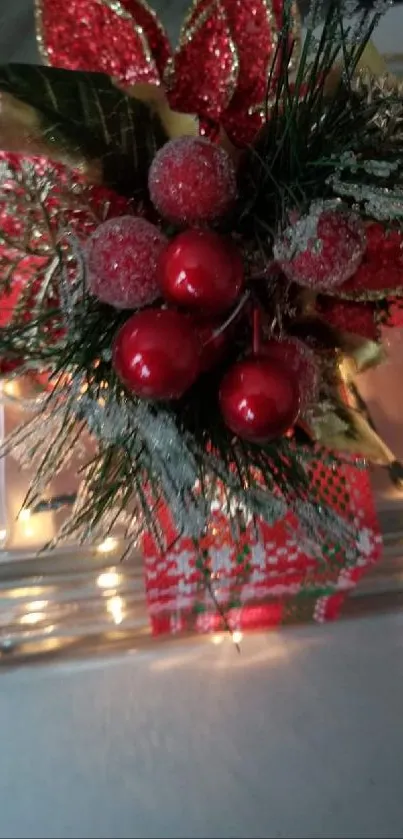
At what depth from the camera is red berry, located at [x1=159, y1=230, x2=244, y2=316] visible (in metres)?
0.44

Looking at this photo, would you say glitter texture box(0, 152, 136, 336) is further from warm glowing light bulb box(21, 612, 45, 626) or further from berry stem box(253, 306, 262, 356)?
warm glowing light bulb box(21, 612, 45, 626)

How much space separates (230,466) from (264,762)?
12.8 inches

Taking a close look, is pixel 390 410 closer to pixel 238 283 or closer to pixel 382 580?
pixel 382 580

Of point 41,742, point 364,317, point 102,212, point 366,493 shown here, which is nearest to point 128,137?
point 102,212

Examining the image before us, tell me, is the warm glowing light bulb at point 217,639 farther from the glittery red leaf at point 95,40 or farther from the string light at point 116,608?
the glittery red leaf at point 95,40

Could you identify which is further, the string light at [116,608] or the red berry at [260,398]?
the string light at [116,608]

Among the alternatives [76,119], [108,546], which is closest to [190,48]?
[76,119]

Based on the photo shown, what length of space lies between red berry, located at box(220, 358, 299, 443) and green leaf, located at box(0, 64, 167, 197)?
179 mm

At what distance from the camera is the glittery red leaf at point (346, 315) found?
1.80ft

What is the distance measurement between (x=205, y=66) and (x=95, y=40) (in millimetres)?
84

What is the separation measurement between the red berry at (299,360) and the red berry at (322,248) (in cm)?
5

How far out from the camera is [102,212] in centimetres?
52

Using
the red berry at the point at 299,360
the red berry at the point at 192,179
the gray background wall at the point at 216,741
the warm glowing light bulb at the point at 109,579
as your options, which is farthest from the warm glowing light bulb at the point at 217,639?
the red berry at the point at 192,179

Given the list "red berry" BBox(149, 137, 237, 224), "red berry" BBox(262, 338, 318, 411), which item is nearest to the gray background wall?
"red berry" BBox(262, 338, 318, 411)
